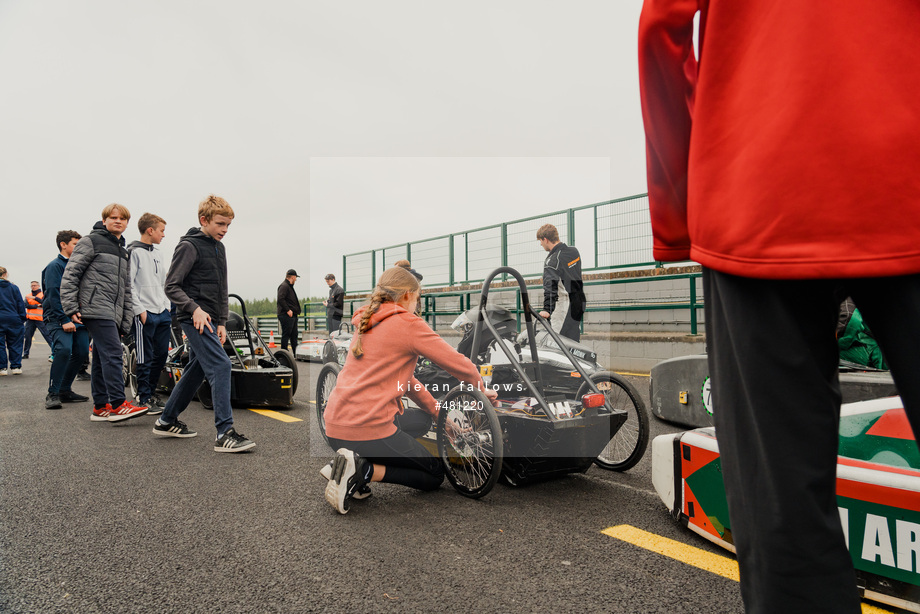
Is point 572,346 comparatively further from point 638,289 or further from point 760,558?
point 638,289

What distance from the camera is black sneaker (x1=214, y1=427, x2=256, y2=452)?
410 centimetres

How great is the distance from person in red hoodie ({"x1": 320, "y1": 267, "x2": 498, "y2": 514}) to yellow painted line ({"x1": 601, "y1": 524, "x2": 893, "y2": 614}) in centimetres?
87

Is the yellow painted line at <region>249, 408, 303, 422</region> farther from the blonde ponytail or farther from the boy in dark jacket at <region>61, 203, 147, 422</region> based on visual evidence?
the blonde ponytail

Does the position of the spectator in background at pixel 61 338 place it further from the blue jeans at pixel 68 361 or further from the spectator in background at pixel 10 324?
the spectator in background at pixel 10 324

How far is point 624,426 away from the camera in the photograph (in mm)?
3412

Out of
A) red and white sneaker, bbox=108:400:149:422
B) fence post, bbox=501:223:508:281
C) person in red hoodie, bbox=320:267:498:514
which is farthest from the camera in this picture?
fence post, bbox=501:223:508:281

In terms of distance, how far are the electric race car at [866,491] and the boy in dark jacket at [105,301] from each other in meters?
4.64

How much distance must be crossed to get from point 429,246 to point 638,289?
5.47 m

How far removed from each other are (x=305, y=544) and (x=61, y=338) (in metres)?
6.27

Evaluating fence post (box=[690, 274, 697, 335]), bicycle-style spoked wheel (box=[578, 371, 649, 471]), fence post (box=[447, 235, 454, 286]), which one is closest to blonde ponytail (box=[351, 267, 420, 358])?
bicycle-style spoked wheel (box=[578, 371, 649, 471])

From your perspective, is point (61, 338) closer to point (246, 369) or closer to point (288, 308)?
point (246, 369)

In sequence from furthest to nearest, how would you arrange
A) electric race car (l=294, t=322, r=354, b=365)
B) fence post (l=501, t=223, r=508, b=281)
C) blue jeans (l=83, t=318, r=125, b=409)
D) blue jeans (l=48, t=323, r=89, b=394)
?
fence post (l=501, t=223, r=508, b=281) < electric race car (l=294, t=322, r=354, b=365) < blue jeans (l=48, t=323, r=89, b=394) < blue jeans (l=83, t=318, r=125, b=409)

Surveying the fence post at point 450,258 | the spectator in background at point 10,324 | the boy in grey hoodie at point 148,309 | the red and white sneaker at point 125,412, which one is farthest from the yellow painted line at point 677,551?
the spectator in background at point 10,324

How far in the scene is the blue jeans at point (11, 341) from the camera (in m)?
10.1
